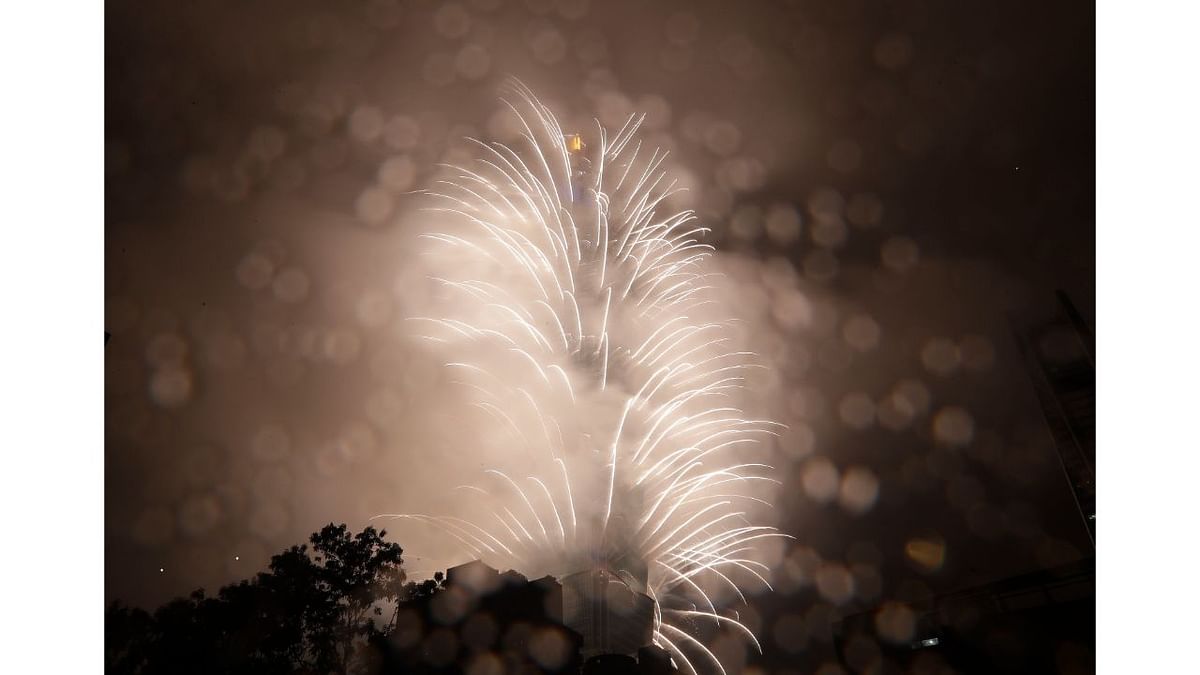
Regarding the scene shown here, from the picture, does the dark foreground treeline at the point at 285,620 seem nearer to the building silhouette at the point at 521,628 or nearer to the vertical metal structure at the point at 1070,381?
the building silhouette at the point at 521,628

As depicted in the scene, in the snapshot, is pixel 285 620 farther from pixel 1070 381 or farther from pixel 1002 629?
pixel 1070 381

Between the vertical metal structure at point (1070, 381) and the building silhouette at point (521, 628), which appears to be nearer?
the building silhouette at point (521, 628)

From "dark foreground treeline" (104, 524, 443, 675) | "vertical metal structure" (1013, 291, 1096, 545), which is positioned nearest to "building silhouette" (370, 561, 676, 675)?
"dark foreground treeline" (104, 524, 443, 675)

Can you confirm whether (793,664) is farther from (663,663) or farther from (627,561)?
(627,561)

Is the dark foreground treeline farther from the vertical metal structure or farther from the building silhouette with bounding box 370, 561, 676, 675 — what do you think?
the vertical metal structure

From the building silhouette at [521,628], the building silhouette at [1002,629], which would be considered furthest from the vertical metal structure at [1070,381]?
the building silhouette at [521,628]

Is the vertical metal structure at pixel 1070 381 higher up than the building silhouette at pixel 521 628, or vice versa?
the vertical metal structure at pixel 1070 381

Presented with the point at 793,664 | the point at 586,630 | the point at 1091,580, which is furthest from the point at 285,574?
the point at 1091,580
